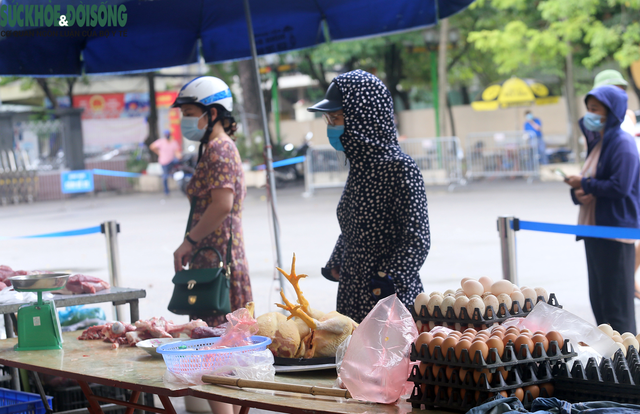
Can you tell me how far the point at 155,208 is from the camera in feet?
64.2

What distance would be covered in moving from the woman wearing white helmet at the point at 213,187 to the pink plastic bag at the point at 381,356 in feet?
6.55

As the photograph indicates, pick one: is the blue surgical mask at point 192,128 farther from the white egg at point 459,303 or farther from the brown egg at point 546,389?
the brown egg at point 546,389

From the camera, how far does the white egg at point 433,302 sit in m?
2.58

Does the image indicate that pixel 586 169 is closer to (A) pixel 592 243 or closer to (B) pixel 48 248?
(A) pixel 592 243

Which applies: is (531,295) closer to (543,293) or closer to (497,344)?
(543,293)

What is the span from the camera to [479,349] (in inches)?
80.4

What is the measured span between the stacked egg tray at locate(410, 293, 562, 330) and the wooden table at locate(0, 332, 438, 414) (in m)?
0.41

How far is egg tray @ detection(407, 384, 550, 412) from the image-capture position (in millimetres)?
2053

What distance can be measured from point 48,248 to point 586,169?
10244 millimetres

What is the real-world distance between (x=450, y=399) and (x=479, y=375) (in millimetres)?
128

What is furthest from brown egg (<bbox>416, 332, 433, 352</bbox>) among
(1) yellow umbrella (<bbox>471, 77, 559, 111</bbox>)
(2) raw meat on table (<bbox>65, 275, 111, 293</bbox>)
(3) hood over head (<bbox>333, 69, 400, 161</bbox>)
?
(1) yellow umbrella (<bbox>471, 77, 559, 111</bbox>)

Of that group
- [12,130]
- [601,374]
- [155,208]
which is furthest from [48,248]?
[12,130]

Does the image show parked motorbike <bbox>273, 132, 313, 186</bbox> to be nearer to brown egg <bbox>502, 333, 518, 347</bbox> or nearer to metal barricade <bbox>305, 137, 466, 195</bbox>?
metal barricade <bbox>305, 137, 466, 195</bbox>

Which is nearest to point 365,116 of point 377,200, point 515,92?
point 377,200
